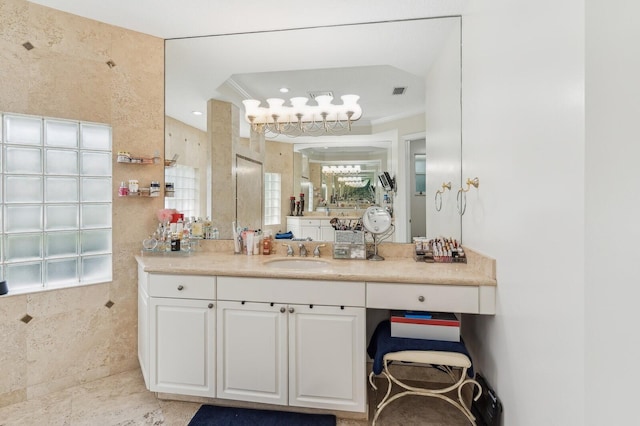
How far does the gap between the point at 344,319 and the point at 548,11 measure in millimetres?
1566

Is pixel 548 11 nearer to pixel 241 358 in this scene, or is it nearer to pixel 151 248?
pixel 241 358

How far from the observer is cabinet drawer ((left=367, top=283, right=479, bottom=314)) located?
5.15 feet

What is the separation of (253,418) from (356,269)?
1.05 m

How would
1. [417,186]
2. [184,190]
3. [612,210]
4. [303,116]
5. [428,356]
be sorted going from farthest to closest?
[184,190], [303,116], [417,186], [428,356], [612,210]

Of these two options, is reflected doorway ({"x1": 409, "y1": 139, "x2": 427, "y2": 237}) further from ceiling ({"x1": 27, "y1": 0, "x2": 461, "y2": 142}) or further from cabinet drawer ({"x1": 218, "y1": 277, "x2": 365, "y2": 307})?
cabinet drawer ({"x1": 218, "y1": 277, "x2": 365, "y2": 307})

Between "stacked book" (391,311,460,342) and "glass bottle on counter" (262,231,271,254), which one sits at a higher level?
"glass bottle on counter" (262,231,271,254)

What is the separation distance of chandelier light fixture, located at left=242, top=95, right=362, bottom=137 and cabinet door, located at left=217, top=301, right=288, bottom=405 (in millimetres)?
1340

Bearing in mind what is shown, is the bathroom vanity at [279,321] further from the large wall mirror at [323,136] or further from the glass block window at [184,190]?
the glass block window at [184,190]

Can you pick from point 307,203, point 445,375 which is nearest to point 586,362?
point 445,375

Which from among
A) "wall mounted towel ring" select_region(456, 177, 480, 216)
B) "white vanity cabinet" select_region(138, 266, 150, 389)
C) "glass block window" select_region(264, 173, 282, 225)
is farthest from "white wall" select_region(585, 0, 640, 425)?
"white vanity cabinet" select_region(138, 266, 150, 389)

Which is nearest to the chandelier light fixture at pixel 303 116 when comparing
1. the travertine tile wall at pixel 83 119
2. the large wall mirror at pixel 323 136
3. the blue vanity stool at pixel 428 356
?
the large wall mirror at pixel 323 136

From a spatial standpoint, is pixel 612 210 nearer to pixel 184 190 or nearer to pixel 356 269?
pixel 356 269

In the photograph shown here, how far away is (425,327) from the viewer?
164cm

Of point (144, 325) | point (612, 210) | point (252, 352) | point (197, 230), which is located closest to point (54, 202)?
point (197, 230)
